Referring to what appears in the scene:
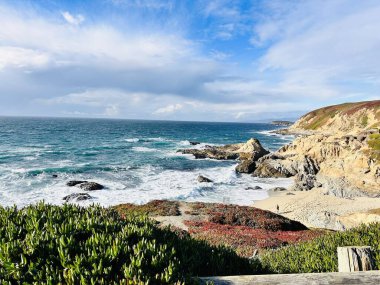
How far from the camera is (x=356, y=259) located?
18.1 feet

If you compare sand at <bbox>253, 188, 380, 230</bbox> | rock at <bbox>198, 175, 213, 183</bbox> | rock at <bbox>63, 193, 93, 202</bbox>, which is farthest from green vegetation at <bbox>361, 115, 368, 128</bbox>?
rock at <bbox>63, 193, 93, 202</bbox>

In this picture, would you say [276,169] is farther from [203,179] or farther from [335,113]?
[335,113]

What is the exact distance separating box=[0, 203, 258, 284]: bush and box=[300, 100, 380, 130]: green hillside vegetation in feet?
365

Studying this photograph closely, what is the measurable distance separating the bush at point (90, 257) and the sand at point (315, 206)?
22.4 meters

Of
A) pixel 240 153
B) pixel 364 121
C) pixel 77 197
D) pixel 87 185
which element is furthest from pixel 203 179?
pixel 364 121

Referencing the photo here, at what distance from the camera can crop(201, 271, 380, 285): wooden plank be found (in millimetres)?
4684

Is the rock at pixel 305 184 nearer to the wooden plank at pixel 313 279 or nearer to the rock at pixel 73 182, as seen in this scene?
the rock at pixel 73 182

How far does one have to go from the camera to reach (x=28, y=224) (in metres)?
6.07

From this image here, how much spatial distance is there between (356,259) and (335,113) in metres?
148

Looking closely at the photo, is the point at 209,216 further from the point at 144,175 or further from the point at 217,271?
the point at 144,175

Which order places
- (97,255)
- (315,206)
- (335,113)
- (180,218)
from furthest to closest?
1. (335,113)
2. (315,206)
3. (180,218)
4. (97,255)

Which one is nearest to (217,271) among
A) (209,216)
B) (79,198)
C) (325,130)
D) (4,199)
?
(209,216)

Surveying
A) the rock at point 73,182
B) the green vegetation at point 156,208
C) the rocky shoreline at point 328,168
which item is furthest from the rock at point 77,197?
the rocky shoreline at point 328,168

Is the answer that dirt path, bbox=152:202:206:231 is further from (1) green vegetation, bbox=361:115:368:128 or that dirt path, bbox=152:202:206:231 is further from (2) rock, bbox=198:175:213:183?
(1) green vegetation, bbox=361:115:368:128
